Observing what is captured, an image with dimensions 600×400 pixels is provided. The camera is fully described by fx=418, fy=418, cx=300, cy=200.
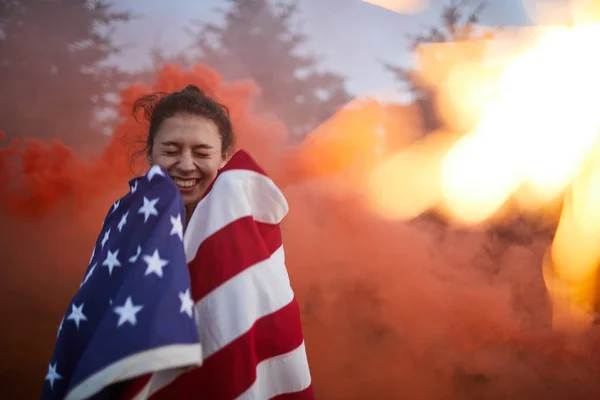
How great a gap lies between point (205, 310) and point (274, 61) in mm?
1610

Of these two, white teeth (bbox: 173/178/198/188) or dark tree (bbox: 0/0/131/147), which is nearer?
white teeth (bbox: 173/178/198/188)

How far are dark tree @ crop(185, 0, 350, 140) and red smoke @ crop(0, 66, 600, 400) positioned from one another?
0.20 m

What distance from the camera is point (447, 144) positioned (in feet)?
6.84

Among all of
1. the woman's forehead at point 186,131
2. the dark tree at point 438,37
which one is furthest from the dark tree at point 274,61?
the woman's forehead at point 186,131

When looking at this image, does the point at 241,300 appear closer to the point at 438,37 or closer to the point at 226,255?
the point at 226,255

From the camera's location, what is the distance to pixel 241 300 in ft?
2.66

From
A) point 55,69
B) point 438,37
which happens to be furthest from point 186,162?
point 438,37

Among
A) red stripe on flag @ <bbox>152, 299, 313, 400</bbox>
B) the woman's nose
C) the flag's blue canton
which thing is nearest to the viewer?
the flag's blue canton

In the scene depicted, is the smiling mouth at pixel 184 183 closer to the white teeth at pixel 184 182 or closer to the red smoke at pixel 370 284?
the white teeth at pixel 184 182

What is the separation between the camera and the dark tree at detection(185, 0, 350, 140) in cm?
211

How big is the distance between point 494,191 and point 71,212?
6.61ft

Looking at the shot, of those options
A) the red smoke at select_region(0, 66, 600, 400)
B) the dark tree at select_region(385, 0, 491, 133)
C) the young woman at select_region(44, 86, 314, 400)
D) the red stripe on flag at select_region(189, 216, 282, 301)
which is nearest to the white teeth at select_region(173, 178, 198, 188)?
the young woman at select_region(44, 86, 314, 400)

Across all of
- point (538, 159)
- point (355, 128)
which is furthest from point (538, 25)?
point (355, 128)

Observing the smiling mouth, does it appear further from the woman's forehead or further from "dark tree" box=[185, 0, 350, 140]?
"dark tree" box=[185, 0, 350, 140]
